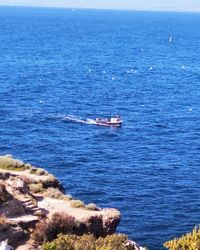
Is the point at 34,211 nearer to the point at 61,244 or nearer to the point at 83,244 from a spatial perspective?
the point at 61,244

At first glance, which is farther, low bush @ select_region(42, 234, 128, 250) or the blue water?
the blue water

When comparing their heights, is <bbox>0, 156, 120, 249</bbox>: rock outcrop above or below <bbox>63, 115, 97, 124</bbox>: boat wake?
below

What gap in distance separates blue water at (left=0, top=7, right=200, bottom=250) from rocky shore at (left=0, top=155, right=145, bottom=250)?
745 cm

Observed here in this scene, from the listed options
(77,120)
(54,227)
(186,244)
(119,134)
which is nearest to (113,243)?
(54,227)

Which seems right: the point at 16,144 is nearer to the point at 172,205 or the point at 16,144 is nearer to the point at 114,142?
the point at 114,142

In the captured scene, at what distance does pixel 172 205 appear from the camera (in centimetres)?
5803

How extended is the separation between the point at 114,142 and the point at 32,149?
12.2 meters

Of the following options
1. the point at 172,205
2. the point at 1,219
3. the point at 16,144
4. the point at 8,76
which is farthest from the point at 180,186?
the point at 8,76

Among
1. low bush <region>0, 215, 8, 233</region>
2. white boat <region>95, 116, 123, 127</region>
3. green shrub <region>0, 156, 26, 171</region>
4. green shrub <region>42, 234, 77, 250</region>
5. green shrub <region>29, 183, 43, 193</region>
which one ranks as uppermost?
white boat <region>95, 116, 123, 127</region>

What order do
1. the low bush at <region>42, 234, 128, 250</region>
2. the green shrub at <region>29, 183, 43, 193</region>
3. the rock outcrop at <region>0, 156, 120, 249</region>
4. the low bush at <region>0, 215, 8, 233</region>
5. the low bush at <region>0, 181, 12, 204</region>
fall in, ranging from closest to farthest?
1. the low bush at <region>42, 234, 128, 250</region>
2. the low bush at <region>0, 215, 8, 233</region>
3. the rock outcrop at <region>0, 156, 120, 249</region>
4. the low bush at <region>0, 181, 12, 204</region>
5. the green shrub at <region>29, 183, 43, 193</region>

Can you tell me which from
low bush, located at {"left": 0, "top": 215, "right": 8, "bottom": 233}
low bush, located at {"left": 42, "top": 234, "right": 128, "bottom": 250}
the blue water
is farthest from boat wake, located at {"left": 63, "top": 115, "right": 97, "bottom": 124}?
low bush, located at {"left": 42, "top": 234, "right": 128, "bottom": 250}

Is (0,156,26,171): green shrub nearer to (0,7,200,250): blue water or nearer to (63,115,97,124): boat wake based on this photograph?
(0,7,200,250): blue water

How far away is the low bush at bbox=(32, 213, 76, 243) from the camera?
37.7m

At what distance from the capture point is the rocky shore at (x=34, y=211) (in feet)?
124
